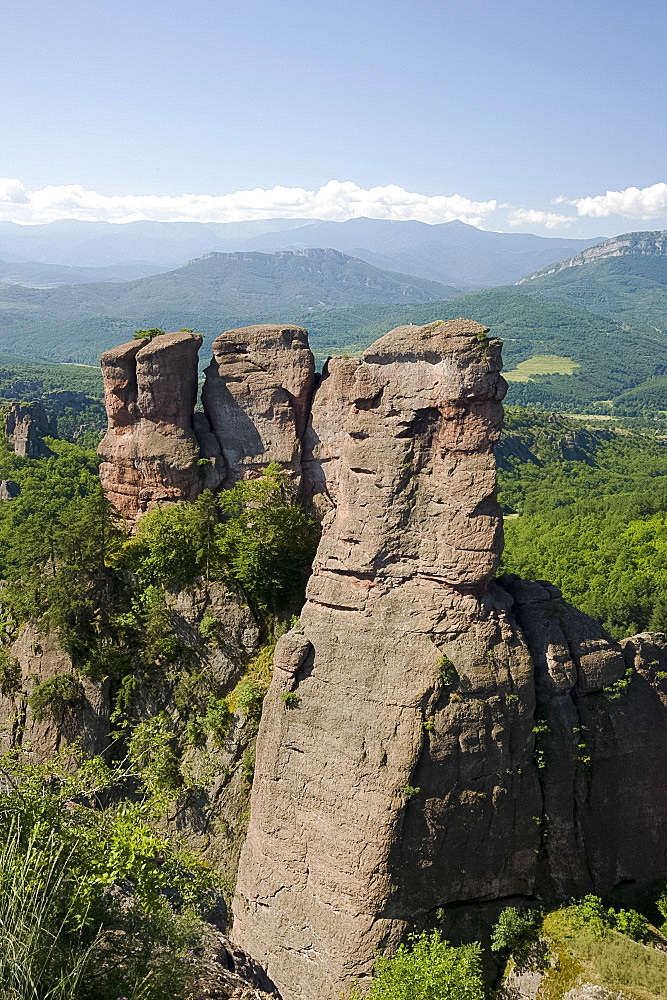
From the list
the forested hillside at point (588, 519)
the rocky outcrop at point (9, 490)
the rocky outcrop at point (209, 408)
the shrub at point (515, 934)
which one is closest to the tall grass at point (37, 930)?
the shrub at point (515, 934)

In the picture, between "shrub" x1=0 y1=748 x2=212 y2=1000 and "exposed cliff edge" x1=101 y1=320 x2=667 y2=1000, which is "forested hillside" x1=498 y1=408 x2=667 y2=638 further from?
"shrub" x1=0 y1=748 x2=212 y2=1000

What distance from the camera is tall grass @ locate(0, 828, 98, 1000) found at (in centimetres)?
1026

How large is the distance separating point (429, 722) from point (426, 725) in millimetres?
116

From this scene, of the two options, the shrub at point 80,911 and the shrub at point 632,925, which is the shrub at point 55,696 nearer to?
the shrub at point 80,911

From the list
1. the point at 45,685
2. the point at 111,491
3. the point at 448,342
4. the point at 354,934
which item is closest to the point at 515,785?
A: the point at 354,934

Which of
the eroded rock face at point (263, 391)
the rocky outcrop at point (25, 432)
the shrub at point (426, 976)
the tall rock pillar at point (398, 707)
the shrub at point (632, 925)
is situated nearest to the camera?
the shrub at point (426, 976)

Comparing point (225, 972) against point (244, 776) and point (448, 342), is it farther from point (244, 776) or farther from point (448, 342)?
point (448, 342)

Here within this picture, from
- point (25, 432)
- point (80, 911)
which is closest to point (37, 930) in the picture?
point (80, 911)

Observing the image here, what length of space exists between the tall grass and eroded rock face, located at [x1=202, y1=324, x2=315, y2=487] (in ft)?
51.5

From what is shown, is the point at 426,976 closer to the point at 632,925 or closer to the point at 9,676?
the point at 632,925

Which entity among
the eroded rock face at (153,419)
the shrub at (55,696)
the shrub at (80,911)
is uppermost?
the eroded rock face at (153,419)

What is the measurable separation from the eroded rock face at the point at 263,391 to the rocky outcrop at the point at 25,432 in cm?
4222

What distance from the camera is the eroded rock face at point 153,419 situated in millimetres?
25922

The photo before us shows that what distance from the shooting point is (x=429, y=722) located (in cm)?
2002
